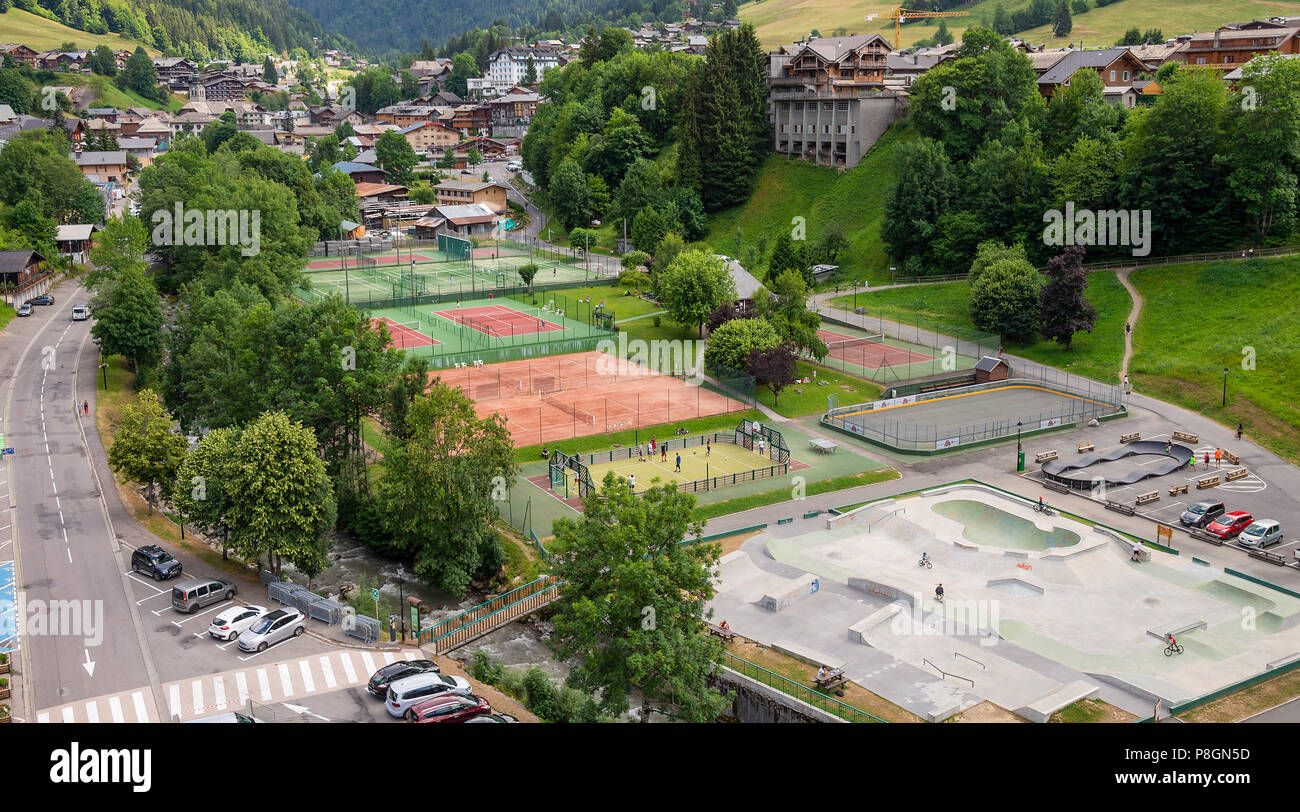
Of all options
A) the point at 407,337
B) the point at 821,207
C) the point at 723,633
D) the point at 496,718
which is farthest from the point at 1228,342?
the point at 496,718

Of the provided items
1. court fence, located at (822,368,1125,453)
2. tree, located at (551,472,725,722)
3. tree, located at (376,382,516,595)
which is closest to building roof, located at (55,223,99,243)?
tree, located at (376,382,516,595)

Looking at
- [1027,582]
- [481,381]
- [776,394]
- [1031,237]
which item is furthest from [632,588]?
[1031,237]

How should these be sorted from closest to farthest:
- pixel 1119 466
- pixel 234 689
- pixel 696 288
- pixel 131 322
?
pixel 234 689 < pixel 1119 466 < pixel 131 322 < pixel 696 288

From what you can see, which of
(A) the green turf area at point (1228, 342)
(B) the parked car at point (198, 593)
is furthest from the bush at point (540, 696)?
(A) the green turf area at point (1228, 342)

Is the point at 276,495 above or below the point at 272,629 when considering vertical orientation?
above

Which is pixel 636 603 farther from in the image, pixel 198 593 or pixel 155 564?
pixel 155 564

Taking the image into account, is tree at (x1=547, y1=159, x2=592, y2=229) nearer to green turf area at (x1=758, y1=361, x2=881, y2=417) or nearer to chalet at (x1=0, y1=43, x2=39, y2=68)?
green turf area at (x1=758, y1=361, x2=881, y2=417)
